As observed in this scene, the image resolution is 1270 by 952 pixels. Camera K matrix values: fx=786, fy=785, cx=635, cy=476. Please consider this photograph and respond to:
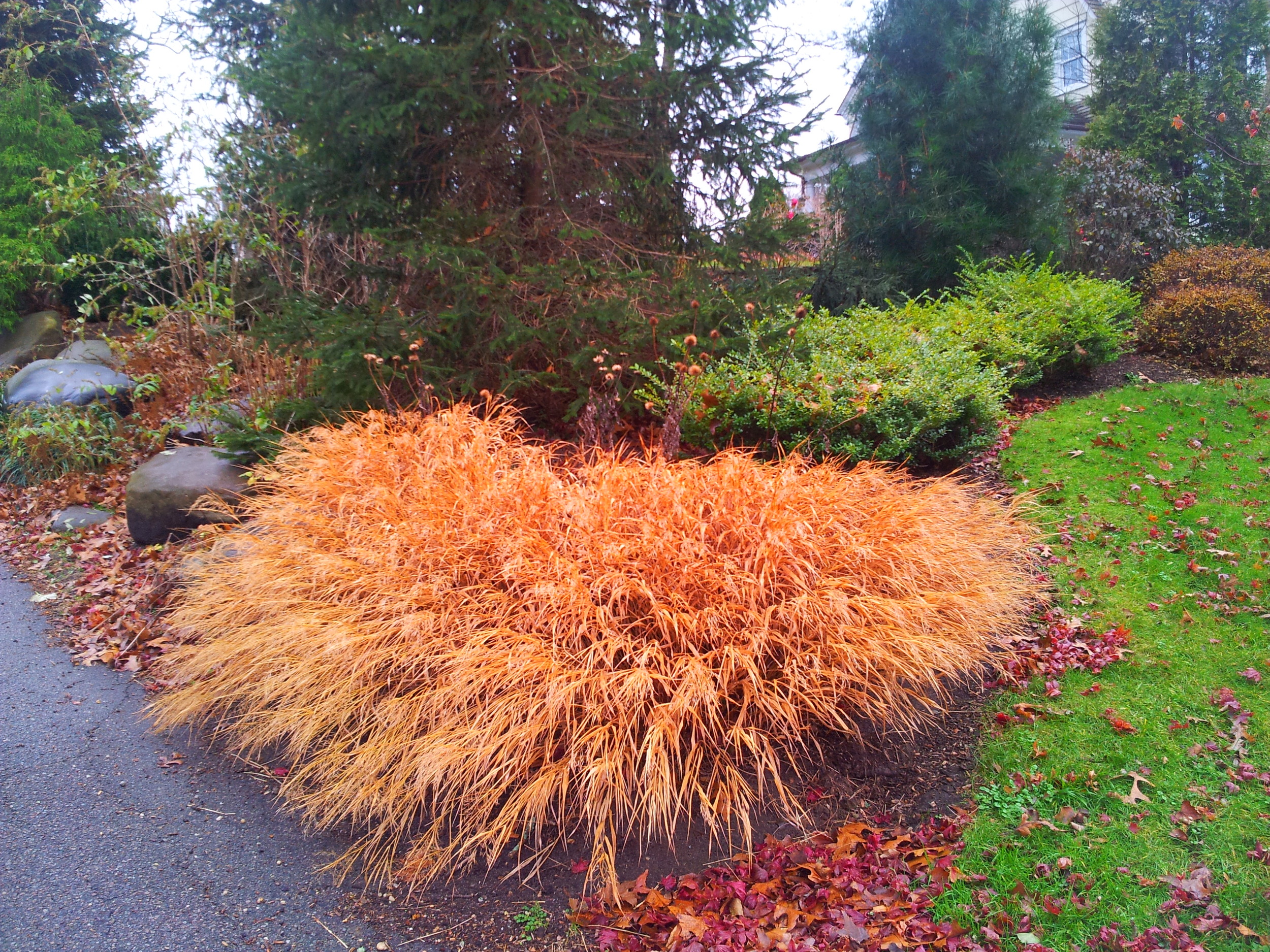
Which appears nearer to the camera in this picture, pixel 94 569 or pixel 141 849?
pixel 141 849

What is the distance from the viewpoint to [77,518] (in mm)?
6375

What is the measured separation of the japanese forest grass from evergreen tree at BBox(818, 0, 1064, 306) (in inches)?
153

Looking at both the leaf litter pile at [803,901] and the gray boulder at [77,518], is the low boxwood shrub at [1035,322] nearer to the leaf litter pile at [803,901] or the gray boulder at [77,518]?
the leaf litter pile at [803,901]

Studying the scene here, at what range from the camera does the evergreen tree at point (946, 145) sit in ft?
28.4

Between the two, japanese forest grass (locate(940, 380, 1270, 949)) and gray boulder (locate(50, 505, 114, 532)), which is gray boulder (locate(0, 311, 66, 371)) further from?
japanese forest grass (locate(940, 380, 1270, 949))

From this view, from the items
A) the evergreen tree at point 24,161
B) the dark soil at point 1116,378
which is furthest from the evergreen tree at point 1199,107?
the evergreen tree at point 24,161

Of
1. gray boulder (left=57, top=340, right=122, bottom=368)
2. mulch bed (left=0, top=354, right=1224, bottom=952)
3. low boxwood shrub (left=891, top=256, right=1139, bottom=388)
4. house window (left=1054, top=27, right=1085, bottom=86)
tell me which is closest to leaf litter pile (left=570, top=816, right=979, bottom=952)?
mulch bed (left=0, top=354, right=1224, bottom=952)

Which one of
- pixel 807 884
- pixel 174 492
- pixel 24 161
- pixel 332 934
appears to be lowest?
pixel 807 884

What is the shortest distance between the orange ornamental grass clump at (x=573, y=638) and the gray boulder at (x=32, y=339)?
9264 millimetres

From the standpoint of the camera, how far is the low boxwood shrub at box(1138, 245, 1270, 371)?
7.62 metres

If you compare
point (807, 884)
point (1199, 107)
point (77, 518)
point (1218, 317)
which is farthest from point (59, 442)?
point (1199, 107)

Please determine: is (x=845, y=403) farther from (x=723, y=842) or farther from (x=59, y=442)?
(x=59, y=442)

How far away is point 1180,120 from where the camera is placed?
11086 millimetres

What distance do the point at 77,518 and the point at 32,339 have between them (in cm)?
673
